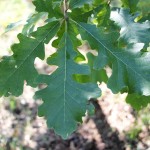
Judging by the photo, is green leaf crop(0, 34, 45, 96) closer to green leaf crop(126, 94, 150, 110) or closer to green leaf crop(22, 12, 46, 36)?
green leaf crop(22, 12, 46, 36)

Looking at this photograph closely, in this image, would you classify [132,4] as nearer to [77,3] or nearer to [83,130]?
[77,3]

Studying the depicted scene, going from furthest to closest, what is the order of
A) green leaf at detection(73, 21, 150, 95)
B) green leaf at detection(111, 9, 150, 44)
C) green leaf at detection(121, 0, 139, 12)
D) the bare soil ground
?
the bare soil ground → green leaf at detection(121, 0, 139, 12) → green leaf at detection(111, 9, 150, 44) → green leaf at detection(73, 21, 150, 95)

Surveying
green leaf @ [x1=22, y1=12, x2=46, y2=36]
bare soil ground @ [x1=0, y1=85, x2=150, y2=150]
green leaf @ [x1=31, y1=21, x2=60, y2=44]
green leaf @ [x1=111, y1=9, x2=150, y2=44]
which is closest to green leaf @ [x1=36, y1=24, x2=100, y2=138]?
green leaf @ [x1=31, y1=21, x2=60, y2=44]

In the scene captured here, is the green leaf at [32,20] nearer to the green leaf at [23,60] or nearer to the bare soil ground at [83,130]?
the green leaf at [23,60]

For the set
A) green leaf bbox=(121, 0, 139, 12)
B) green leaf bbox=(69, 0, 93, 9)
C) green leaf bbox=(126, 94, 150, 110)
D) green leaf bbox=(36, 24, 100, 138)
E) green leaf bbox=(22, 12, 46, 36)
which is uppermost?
green leaf bbox=(69, 0, 93, 9)

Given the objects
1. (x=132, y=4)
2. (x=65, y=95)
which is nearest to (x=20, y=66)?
(x=65, y=95)

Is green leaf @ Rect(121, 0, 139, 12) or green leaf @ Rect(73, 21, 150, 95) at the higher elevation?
green leaf @ Rect(121, 0, 139, 12)
